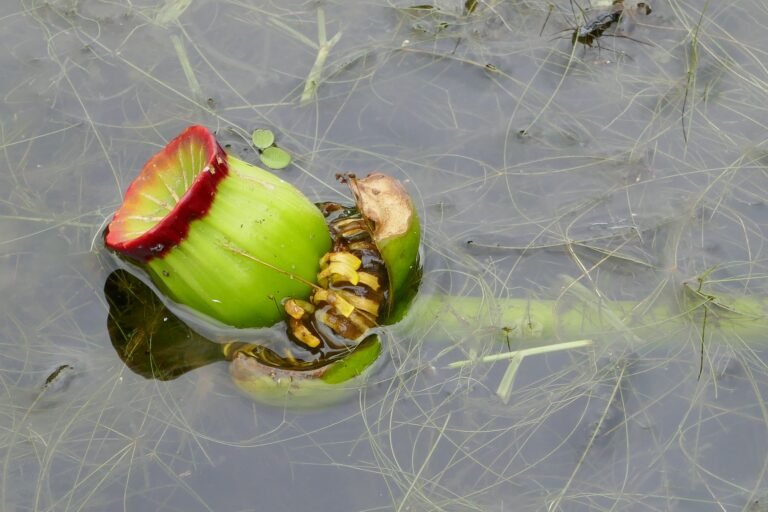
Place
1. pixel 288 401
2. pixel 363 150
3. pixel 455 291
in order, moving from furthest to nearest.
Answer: pixel 363 150
pixel 455 291
pixel 288 401

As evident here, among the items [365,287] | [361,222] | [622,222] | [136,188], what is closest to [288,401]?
[365,287]

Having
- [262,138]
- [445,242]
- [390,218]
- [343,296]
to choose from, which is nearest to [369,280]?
[343,296]

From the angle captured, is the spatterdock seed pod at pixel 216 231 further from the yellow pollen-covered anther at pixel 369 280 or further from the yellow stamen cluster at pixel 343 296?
the yellow pollen-covered anther at pixel 369 280

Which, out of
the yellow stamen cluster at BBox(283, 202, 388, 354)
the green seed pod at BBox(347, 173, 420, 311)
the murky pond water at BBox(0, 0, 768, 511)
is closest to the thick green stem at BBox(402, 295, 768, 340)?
the murky pond water at BBox(0, 0, 768, 511)

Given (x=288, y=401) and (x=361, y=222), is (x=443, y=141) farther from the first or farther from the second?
(x=288, y=401)

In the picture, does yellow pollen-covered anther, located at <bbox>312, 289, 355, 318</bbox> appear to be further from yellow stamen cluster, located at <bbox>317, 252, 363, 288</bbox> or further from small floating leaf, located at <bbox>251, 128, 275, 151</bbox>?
small floating leaf, located at <bbox>251, 128, 275, 151</bbox>

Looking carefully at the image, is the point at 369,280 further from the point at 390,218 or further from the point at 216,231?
the point at 216,231

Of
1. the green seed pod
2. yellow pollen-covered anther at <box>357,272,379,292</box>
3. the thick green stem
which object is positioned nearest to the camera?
the green seed pod
